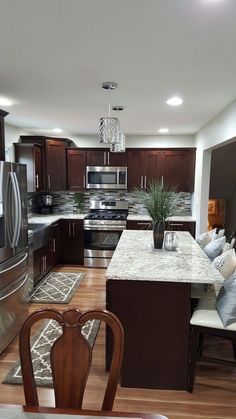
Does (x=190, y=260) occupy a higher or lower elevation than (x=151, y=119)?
lower

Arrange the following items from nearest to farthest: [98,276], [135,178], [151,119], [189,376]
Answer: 1. [189,376]
2. [151,119]
3. [98,276]
4. [135,178]

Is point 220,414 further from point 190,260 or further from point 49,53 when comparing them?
point 49,53

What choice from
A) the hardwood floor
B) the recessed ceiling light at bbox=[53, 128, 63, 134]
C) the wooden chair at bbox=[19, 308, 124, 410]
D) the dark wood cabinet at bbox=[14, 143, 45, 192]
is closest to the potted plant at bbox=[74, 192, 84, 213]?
the dark wood cabinet at bbox=[14, 143, 45, 192]

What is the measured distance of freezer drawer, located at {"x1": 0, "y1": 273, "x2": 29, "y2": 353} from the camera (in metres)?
2.65

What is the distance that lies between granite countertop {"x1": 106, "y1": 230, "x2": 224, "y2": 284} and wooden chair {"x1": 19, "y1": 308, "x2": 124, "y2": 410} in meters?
0.96

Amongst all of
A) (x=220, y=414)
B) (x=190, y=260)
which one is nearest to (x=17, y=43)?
(x=190, y=260)

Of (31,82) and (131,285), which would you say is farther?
(31,82)

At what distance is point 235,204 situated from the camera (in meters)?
6.90

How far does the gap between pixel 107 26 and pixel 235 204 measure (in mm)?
6076

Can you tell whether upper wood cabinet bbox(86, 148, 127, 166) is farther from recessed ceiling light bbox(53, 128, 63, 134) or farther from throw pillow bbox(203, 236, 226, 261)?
throw pillow bbox(203, 236, 226, 261)

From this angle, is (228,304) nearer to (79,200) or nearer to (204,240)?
(204,240)

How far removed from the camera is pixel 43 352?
270cm

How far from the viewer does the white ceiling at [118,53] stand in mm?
1473

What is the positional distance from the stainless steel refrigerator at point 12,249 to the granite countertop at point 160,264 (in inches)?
38.7
